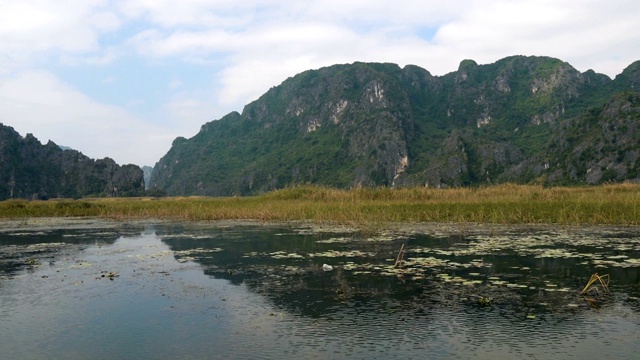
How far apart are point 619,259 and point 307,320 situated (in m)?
10.2

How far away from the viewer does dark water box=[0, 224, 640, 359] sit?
752cm

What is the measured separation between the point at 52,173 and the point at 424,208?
18062cm

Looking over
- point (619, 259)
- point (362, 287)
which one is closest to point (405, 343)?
point (362, 287)

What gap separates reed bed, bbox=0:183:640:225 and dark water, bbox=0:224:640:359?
21.7 ft

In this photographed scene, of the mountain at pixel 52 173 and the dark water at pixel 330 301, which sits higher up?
the mountain at pixel 52 173

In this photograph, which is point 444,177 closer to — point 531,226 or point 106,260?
point 531,226

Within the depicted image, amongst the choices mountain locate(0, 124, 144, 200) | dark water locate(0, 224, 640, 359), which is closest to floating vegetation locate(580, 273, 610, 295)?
dark water locate(0, 224, 640, 359)

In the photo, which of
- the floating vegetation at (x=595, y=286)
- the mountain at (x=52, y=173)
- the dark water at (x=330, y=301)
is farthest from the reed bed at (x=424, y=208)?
the mountain at (x=52, y=173)

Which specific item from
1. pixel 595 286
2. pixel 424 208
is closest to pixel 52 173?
pixel 424 208

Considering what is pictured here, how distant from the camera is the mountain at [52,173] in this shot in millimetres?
166375

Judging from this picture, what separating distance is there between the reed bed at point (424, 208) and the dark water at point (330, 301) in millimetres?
6606

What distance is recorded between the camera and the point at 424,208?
30062mm

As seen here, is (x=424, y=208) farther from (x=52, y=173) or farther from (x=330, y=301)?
(x=52, y=173)

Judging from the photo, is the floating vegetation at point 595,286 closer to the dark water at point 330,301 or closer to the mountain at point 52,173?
the dark water at point 330,301
